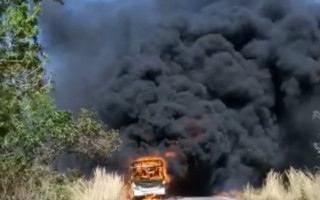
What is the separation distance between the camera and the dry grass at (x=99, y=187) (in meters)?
15.9

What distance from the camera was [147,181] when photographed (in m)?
21.3

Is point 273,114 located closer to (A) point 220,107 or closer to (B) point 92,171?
(A) point 220,107

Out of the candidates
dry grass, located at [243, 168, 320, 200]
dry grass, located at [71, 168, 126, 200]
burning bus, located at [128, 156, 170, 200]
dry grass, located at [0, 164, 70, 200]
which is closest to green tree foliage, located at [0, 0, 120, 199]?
dry grass, located at [0, 164, 70, 200]

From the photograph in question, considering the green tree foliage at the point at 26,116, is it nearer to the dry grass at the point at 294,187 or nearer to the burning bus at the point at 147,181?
the burning bus at the point at 147,181

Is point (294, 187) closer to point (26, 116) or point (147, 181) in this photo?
point (147, 181)

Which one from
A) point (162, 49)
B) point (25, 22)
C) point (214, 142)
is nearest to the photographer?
point (25, 22)

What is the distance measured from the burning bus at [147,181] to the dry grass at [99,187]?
2.71 metres

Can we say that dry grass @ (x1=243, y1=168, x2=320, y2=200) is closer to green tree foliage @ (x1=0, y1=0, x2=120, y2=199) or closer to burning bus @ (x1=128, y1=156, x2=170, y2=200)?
burning bus @ (x1=128, y1=156, x2=170, y2=200)

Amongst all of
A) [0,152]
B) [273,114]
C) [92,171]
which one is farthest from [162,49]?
[0,152]

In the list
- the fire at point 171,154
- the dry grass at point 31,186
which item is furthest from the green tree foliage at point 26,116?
the fire at point 171,154

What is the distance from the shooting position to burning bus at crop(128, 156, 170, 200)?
21.0m

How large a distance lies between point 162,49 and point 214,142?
330 inches

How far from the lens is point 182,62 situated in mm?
42500

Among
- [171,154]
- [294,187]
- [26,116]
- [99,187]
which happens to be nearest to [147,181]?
[99,187]
